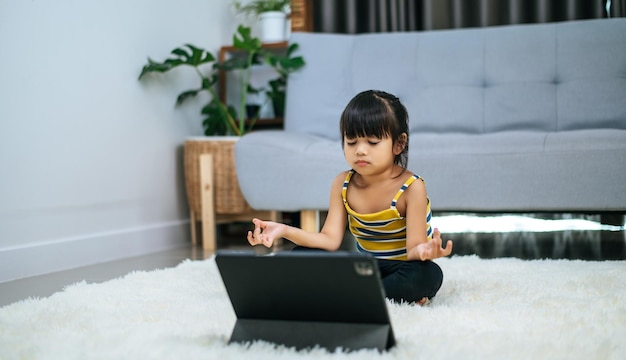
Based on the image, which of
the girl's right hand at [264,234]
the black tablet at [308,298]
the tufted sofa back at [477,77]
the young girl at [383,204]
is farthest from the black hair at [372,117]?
the tufted sofa back at [477,77]

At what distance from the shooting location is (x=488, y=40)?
9.33 feet

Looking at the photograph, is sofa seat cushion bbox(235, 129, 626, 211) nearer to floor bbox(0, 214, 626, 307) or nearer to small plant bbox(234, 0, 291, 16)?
floor bbox(0, 214, 626, 307)

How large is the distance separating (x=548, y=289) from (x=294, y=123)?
1.54 metres

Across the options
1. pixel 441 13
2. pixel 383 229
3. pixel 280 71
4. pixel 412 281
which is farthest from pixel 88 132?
pixel 441 13

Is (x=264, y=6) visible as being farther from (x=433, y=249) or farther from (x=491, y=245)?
(x=433, y=249)

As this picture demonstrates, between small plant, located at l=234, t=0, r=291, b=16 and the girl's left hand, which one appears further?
small plant, located at l=234, t=0, r=291, b=16

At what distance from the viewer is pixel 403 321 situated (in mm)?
1250

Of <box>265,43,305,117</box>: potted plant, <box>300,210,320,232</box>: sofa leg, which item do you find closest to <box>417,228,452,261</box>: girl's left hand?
<box>300,210,320,232</box>: sofa leg

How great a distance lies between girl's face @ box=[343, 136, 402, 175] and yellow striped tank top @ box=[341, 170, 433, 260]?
7 cm

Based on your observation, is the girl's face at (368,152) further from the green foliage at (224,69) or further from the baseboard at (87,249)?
the green foliage at (224,69)

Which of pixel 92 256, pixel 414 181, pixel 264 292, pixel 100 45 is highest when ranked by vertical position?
pixel 100 45

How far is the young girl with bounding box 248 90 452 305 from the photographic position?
1408mm

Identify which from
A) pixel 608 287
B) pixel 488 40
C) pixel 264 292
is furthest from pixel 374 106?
pixel 488 40

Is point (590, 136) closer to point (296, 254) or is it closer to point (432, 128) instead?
point (432, 128)
